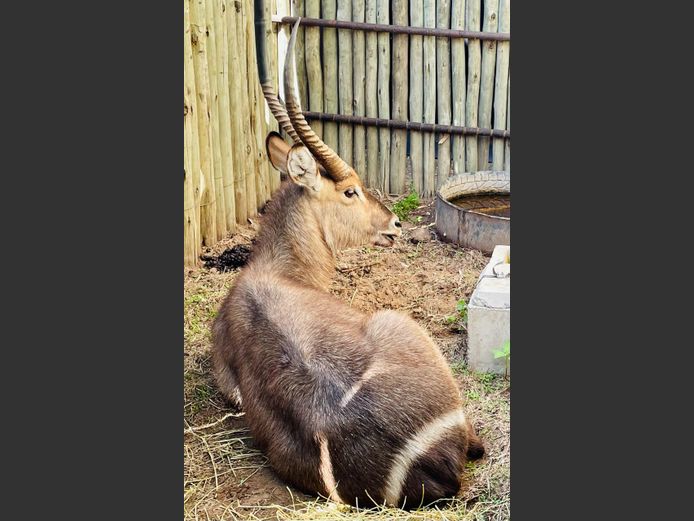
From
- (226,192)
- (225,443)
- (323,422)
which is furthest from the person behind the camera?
(226,192)

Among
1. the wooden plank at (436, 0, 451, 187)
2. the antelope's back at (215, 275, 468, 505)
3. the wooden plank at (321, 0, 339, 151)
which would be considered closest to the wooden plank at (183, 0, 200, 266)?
the antelope's back at (215, 275, 468, 505)

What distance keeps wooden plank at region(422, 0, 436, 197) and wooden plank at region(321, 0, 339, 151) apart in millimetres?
643

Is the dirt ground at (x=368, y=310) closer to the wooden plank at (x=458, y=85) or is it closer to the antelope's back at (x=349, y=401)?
the antelope's back at (x=349, y=401)

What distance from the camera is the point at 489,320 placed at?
712 cm

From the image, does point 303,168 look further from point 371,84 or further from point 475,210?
point 475,210

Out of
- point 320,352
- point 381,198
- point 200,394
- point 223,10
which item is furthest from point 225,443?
point 223,10

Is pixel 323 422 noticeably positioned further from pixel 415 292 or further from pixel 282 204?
pixel 282 204

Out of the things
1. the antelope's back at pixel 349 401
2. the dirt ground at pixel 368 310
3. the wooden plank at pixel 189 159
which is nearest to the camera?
the antelope's back at pixel 349 401

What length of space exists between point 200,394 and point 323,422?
1350 mm

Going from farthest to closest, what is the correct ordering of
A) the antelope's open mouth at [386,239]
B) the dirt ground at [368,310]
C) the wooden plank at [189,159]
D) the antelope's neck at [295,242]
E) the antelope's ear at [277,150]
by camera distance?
the antelope's open mouth at [386,239], the antelope's neck at [295,242], the antelope's ear at [277,150], the wooden plank at [189,159], the dirt ground at [368,310]

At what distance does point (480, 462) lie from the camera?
22.4 feet

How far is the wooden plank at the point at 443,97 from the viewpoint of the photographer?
24.8ft

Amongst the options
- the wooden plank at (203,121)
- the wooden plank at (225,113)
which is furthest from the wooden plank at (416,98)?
the wooden plank at (203,121)

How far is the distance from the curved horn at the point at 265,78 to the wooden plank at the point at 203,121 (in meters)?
0.37
